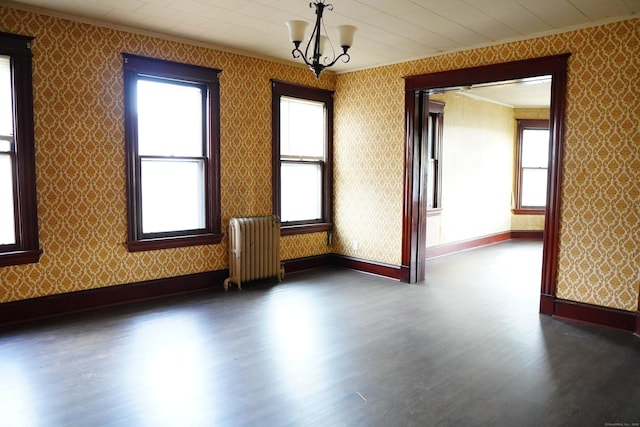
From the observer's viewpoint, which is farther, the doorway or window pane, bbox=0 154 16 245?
the doorway

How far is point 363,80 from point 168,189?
300 cm

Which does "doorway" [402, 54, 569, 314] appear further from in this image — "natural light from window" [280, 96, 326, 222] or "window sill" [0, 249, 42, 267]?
"window sill" [0, 249, 42, 267]

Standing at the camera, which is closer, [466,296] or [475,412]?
[475,412]

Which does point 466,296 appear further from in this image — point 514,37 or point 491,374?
point 514,37

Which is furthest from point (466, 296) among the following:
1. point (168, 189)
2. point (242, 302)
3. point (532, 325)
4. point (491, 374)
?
point (168, 189)

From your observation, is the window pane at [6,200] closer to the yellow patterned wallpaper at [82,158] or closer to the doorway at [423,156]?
the yellow patterned wallpaper at [82,158]

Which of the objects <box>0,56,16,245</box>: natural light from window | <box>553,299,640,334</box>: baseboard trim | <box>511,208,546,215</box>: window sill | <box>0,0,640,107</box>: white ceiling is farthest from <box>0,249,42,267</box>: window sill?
<box>511,208,546,215</box>: window sill

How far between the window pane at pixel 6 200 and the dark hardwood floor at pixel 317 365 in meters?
0.84

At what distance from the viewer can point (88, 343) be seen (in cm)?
362

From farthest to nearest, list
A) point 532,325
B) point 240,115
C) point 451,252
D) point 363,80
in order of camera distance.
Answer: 1. point 451,252
2. point 363,80
3. point 240,115
4. point 532,325

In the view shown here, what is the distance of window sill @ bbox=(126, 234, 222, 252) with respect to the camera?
475 centimetres

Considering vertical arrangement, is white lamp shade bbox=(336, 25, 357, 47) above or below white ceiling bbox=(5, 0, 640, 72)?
below

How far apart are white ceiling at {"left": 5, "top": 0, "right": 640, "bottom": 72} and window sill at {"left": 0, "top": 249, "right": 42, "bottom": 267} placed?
2.15 metres

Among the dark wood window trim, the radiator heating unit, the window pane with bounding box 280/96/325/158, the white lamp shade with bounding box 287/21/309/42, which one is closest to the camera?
the white lamp shade with bounding box 287/21/309/42
